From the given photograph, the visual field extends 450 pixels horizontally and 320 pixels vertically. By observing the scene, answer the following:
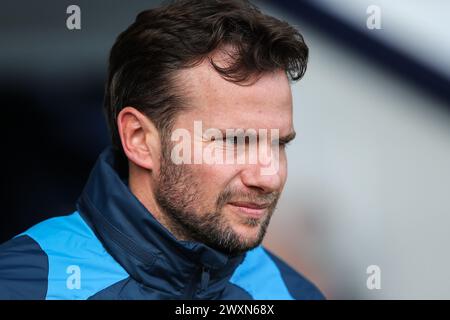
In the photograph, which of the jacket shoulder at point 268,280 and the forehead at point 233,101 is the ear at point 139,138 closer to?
the forehead at point 233,101

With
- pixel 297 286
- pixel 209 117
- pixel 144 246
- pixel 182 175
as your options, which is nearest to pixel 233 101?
pixel 209 117

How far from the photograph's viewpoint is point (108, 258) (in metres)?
1.35

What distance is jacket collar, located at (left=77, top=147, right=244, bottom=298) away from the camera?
1.31m

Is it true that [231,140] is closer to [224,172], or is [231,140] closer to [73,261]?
[224,172]

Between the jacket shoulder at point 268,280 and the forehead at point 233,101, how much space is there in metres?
0.38

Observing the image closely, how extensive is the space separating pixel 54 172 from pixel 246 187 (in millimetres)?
1034

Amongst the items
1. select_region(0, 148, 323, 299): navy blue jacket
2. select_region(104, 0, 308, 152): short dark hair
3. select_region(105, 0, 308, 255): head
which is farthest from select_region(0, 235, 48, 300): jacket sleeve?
select_region(104, 0, 308, 152): short dark hair

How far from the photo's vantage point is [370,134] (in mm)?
2271

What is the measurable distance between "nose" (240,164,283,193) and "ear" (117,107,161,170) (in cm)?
19

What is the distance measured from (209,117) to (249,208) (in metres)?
0.19

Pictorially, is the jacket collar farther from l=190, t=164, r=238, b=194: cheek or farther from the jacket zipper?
Result: l=190, t=164, r=238, b=194: cheek

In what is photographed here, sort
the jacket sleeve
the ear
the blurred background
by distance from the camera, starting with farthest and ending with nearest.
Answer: the blurred background → the ear → the jacket sleeve

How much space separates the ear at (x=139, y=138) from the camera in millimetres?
1393
